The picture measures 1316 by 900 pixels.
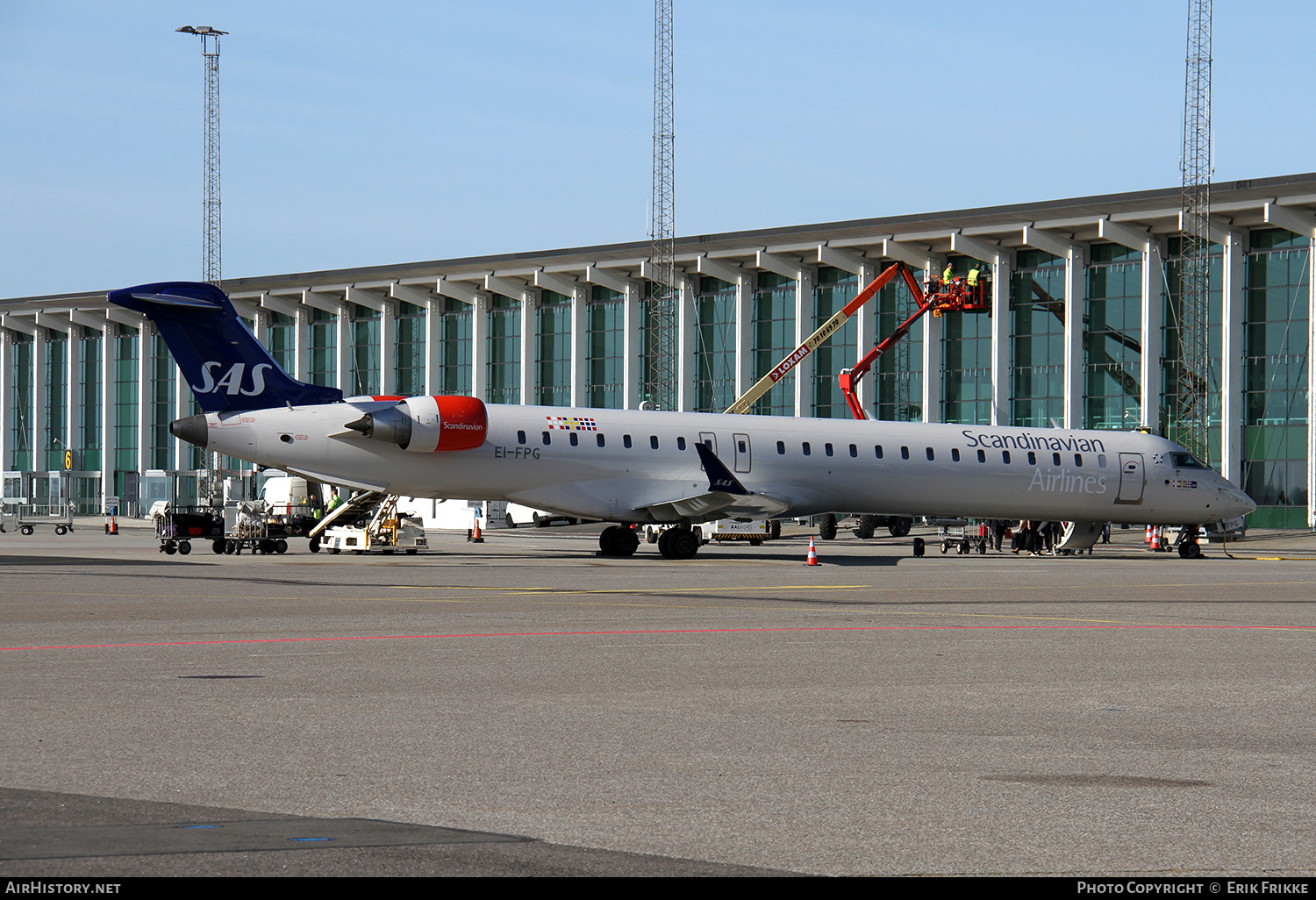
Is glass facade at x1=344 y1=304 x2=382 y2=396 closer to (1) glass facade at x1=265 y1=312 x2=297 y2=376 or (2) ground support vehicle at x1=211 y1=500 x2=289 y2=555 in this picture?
(1) glass facade at x1=265 y1=312 x2=297 y2=376

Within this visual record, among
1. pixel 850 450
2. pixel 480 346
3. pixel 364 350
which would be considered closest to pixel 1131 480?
pixel 850 450

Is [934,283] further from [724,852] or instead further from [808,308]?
[724,852]

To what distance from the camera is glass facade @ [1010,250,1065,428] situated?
6769cm

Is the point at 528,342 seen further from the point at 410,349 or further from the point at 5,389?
the point at 5,389

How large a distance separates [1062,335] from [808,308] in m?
12.8

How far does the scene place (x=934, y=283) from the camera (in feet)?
221

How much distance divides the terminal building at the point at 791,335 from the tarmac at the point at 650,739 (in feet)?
126

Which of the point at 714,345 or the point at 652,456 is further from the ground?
the point at 714,345

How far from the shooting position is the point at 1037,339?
225ft

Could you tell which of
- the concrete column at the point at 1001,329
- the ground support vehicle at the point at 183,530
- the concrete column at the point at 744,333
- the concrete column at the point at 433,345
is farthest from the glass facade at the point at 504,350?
Answer: the ground support vehicle at the point at 183,530

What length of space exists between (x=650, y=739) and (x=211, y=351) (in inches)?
1008

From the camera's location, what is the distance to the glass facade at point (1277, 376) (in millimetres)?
61281

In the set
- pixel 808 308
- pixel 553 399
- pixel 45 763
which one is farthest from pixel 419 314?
pixel 45 763

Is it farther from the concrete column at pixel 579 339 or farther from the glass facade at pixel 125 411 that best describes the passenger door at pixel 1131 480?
the glass facade at pixel 125 411
